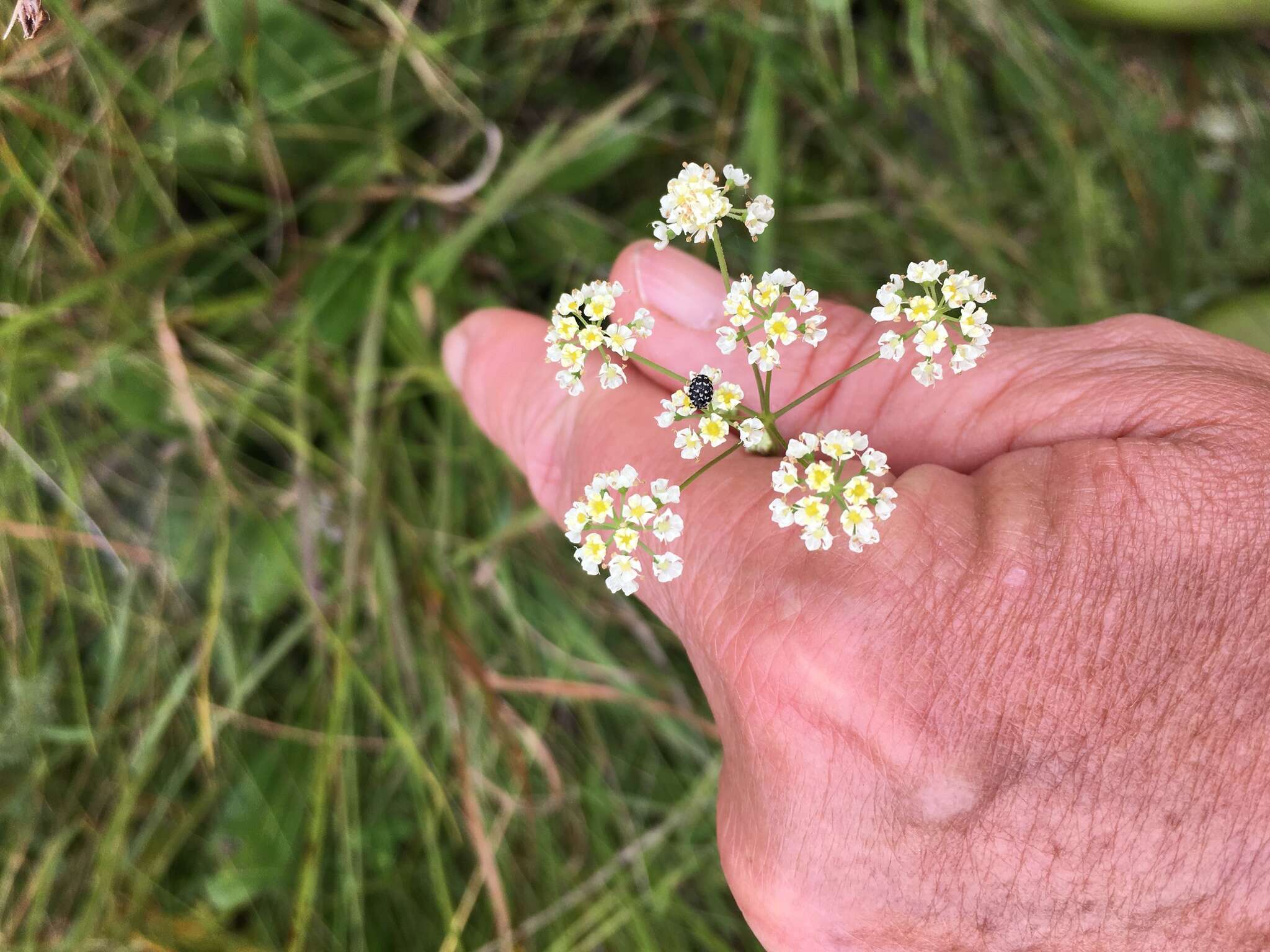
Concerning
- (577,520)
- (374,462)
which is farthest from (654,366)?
(374,462)

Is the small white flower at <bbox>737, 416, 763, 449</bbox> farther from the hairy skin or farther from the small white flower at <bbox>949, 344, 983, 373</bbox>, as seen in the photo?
the small white flower at <bbox>949, 344, 983, 373</bbox>

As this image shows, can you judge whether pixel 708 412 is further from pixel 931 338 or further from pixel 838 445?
pixel 931 338

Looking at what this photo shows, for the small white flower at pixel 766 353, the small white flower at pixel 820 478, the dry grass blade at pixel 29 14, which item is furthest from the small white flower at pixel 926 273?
the dry grass blade at pixel 29 14

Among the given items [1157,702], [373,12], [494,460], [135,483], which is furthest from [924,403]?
[135,483]

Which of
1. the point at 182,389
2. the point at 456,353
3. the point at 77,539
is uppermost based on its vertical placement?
the point at 456,353

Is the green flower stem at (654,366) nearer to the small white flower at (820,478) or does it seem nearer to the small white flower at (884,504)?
the small white flower at (820,478)
